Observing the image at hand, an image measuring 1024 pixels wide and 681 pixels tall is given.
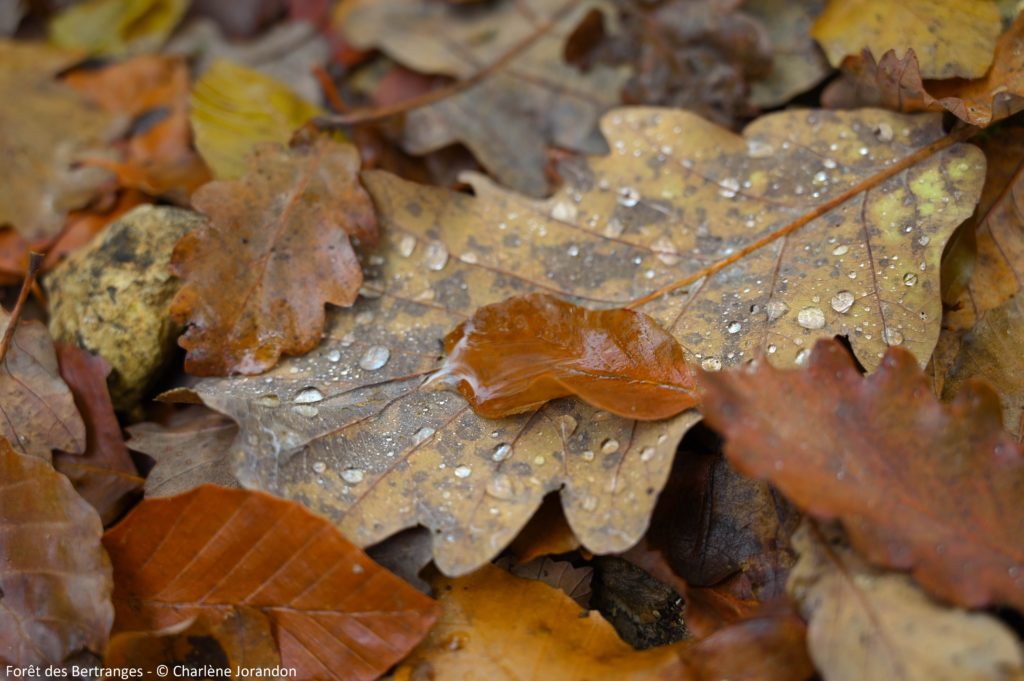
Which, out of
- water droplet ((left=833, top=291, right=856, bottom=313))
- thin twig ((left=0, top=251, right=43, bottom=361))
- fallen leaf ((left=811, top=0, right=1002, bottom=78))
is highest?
fallen leaf ((left=811, top=0, right=1002, bottom=78))

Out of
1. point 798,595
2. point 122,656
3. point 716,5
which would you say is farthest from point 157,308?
point 716,5

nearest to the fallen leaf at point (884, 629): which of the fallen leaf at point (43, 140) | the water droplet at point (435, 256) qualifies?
the water droplet at point (435, 256)

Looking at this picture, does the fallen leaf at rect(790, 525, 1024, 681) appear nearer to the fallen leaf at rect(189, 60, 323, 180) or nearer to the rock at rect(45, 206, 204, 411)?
the rock at rect(45, 206, 204, 411)

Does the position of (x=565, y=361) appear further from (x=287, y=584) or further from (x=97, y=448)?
(x=97, y=448)

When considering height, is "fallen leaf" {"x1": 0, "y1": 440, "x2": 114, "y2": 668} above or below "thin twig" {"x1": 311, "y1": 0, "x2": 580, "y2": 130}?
below

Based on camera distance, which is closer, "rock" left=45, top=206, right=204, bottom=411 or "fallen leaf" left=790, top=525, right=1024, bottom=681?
"fallen leaf" left=790, top=525, right=1024, bottom=681

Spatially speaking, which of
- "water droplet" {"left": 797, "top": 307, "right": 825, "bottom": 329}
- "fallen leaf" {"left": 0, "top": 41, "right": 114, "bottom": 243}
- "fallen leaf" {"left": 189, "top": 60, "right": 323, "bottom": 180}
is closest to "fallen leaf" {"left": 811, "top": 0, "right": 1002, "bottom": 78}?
"water droplet" {"left": 797, "top": 307, "right": 825, "bottom": 329}

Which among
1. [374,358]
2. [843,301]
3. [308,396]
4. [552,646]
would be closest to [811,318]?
[843,301]
